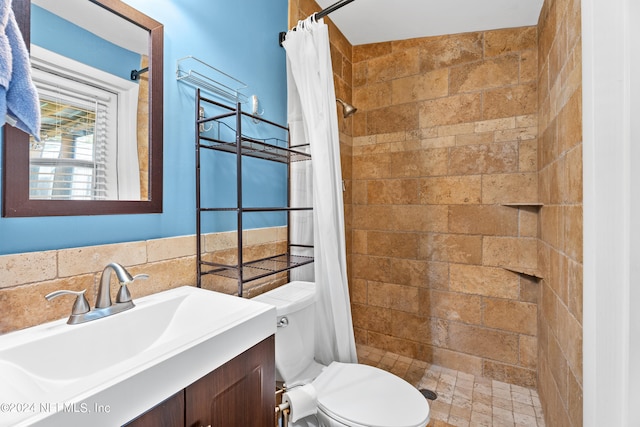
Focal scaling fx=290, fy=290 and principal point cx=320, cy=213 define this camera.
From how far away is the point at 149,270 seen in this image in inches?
41.5

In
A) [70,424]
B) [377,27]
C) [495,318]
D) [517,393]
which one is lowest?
[517,393]

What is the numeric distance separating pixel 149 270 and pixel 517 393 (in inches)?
89.1

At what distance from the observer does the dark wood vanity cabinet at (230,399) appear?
0.63 m

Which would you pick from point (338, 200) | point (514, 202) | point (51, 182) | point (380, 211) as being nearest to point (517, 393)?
point (514, 202)

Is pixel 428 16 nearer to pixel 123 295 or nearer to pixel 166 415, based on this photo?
pixel 123 295

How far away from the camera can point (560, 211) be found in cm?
131

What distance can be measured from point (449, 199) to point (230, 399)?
188 cm

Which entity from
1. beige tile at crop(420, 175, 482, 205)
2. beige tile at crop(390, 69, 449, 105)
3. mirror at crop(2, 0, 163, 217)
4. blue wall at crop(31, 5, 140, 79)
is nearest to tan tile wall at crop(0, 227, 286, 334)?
mirror at crop(2, 0, 163, 217)

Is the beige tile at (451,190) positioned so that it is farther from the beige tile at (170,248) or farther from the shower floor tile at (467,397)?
the beige tile at (170,248)

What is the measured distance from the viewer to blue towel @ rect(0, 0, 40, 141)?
61 cm

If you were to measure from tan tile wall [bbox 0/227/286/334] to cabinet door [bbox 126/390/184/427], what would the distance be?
1.63 ft

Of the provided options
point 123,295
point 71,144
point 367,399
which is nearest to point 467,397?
point 367,399

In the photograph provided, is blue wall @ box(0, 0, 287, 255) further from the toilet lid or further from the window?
the toilet lid
